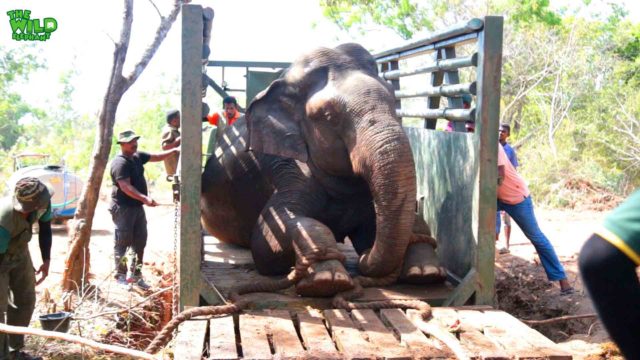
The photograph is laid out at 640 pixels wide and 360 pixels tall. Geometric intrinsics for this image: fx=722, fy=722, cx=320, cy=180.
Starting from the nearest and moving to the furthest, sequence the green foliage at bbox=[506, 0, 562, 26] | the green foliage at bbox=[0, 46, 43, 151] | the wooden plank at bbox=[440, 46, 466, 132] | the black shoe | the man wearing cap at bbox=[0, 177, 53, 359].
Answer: the man wearing cap at bbox=[0, 177, 53, 359] → the wooden plank at bbox=[440, 46, 466, 132] → the black shoe → the green foliage at bbox=[506, 0, 562, 26] → the green foliage at bbox=[0, 46, 43, 151]

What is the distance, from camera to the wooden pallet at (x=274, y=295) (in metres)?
4.83

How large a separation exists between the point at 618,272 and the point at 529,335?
2585 millimetres

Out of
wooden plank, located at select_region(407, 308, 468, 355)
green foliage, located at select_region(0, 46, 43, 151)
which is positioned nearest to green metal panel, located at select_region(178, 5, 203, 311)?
wooden plank, located at select_region(407, 308, 468, 355)

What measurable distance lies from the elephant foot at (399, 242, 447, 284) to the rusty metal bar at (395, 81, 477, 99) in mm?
1182

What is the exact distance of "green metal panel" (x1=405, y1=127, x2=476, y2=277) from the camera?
523 centimetres

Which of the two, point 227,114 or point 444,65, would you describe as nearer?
point 444,65

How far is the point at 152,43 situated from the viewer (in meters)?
8.20

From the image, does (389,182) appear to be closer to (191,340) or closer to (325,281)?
(325,281)

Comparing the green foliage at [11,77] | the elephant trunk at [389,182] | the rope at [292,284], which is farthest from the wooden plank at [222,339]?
the green foliage at [11,77]

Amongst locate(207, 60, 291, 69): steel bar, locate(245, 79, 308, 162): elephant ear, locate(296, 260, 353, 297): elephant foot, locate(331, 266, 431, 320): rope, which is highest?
locate(207, 60, 291, 69): steel bar

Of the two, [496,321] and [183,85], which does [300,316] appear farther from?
[183,85]

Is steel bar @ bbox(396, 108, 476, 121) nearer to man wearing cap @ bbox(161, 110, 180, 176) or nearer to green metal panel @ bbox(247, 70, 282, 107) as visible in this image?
green metal panel @ bbox(247, 70, 282, 107)

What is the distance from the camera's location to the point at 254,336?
400 centimetres

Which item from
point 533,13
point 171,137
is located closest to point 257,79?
point 171,137
